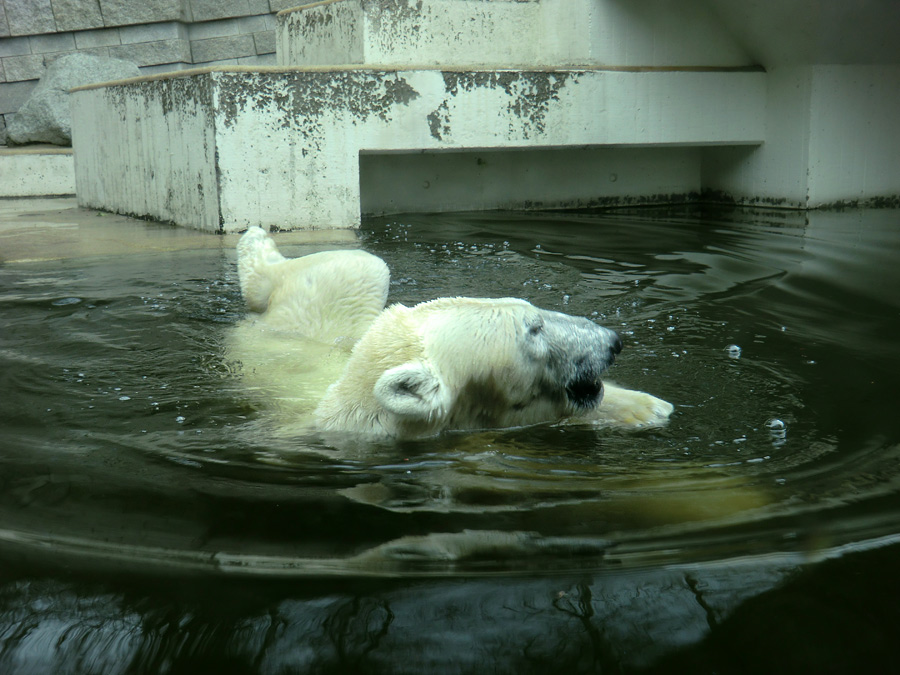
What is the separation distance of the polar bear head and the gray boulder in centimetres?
952

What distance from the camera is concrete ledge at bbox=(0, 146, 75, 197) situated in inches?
374

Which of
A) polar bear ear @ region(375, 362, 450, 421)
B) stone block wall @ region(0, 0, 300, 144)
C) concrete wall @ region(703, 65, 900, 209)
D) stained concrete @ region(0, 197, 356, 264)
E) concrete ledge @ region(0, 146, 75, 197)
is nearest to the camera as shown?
polar bear ear @ region(375, 362, 450, 421)

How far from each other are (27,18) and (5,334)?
1111cm

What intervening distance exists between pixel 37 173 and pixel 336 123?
5566 millimetres

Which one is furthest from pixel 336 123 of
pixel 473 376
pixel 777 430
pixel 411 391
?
pixel 777 430

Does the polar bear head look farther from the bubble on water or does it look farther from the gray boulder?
the gray boulder

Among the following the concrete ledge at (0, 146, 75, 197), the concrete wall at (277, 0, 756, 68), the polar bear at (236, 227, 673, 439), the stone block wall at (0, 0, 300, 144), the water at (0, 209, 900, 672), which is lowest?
the water at (0, 209, 900, 672)

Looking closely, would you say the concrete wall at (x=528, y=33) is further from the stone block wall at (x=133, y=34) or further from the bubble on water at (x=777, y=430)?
the stone block wall at (x=133, y=34)

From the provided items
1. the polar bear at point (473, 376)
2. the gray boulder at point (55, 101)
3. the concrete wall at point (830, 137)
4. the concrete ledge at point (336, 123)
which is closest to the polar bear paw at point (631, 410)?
the polar bear at point (473, 376)

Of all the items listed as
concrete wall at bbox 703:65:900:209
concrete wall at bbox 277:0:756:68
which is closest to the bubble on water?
concrete wall at bbox 277:0:756:68

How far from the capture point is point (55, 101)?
10594 millimetres

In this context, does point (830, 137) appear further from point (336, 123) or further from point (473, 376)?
point (473, 376)

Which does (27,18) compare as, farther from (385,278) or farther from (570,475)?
(570,475)

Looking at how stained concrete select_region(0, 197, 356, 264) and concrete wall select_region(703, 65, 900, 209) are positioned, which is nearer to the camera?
stained concrete select_region(0, 197, 356, 264)
